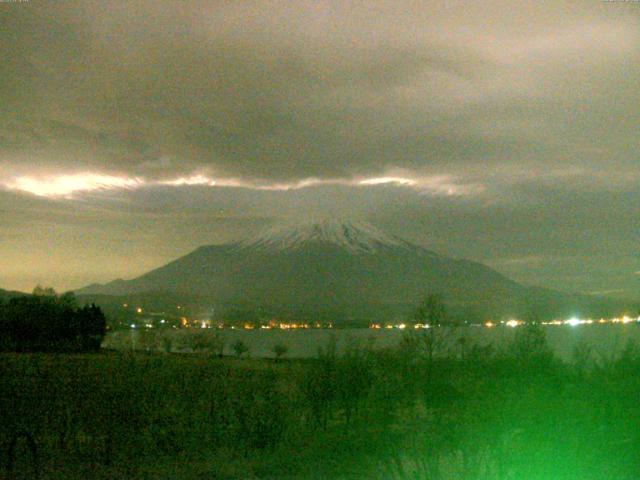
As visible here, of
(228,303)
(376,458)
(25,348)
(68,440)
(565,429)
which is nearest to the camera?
(565,429)

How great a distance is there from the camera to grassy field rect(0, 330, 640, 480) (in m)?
12.7

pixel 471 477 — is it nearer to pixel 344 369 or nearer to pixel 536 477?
pixel 536 477

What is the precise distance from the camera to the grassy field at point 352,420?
12.7 metres

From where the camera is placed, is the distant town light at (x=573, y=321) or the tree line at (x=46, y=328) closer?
the tree line at (x=46, y=328)

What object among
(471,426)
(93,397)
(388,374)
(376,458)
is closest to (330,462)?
(376,458)

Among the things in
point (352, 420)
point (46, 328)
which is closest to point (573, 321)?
point (46, 328)

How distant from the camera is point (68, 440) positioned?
17.3 metres

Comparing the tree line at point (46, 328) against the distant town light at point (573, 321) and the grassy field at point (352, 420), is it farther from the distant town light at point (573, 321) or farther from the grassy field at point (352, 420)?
the distant town light at point (573, 321)

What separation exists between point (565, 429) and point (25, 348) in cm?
3996

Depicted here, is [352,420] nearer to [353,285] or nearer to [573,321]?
[573,321]

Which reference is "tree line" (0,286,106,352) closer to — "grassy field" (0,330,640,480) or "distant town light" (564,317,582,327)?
"grassy field" (0,330,640,480)

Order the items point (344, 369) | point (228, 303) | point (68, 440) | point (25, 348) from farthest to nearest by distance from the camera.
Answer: point (228, 303), point (25, 348), point (344, 369), point (68, 440)

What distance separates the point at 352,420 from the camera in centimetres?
2094

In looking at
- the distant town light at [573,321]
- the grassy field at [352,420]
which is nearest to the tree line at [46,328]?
the grassy field at [352,420]
